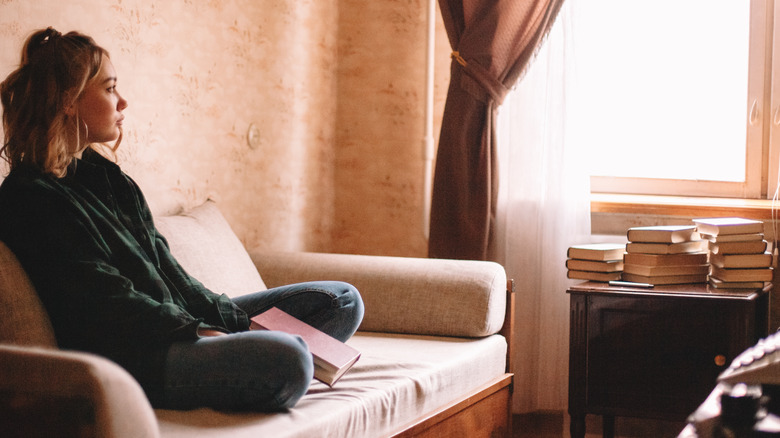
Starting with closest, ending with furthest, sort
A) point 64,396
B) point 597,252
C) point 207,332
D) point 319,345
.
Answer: point 64,396 < point 207,332 < point 319,345 < point 597,252

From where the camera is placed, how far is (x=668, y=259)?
233 cm

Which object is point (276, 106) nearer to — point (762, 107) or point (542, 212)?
point (542, 212)

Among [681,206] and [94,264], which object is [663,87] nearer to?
[681,206]

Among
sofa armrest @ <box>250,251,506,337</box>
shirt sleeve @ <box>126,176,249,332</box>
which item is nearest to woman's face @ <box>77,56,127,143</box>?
shirt sleeve @ <box>126,176,249,332</box>

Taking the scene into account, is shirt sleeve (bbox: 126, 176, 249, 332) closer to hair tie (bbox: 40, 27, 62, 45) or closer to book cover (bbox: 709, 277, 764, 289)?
hair tie (bbox: 40, 27, 62, 45)

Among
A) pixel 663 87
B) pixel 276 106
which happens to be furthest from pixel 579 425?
pixel 276 106

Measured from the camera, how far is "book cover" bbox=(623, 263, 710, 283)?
2314mm

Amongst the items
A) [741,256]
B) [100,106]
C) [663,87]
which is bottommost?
[741,256]

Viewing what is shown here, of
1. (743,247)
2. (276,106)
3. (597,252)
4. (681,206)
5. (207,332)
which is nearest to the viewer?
(207,332)

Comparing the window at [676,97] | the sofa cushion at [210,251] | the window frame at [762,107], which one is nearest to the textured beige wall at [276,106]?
the sofa cushion at [210,251]

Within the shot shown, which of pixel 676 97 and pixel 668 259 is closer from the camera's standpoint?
pixel 668 259

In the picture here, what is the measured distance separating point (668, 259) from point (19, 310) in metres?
1.69

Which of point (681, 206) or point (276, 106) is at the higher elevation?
point (276, 106)

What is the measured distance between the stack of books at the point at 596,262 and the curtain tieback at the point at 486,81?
0.61m
